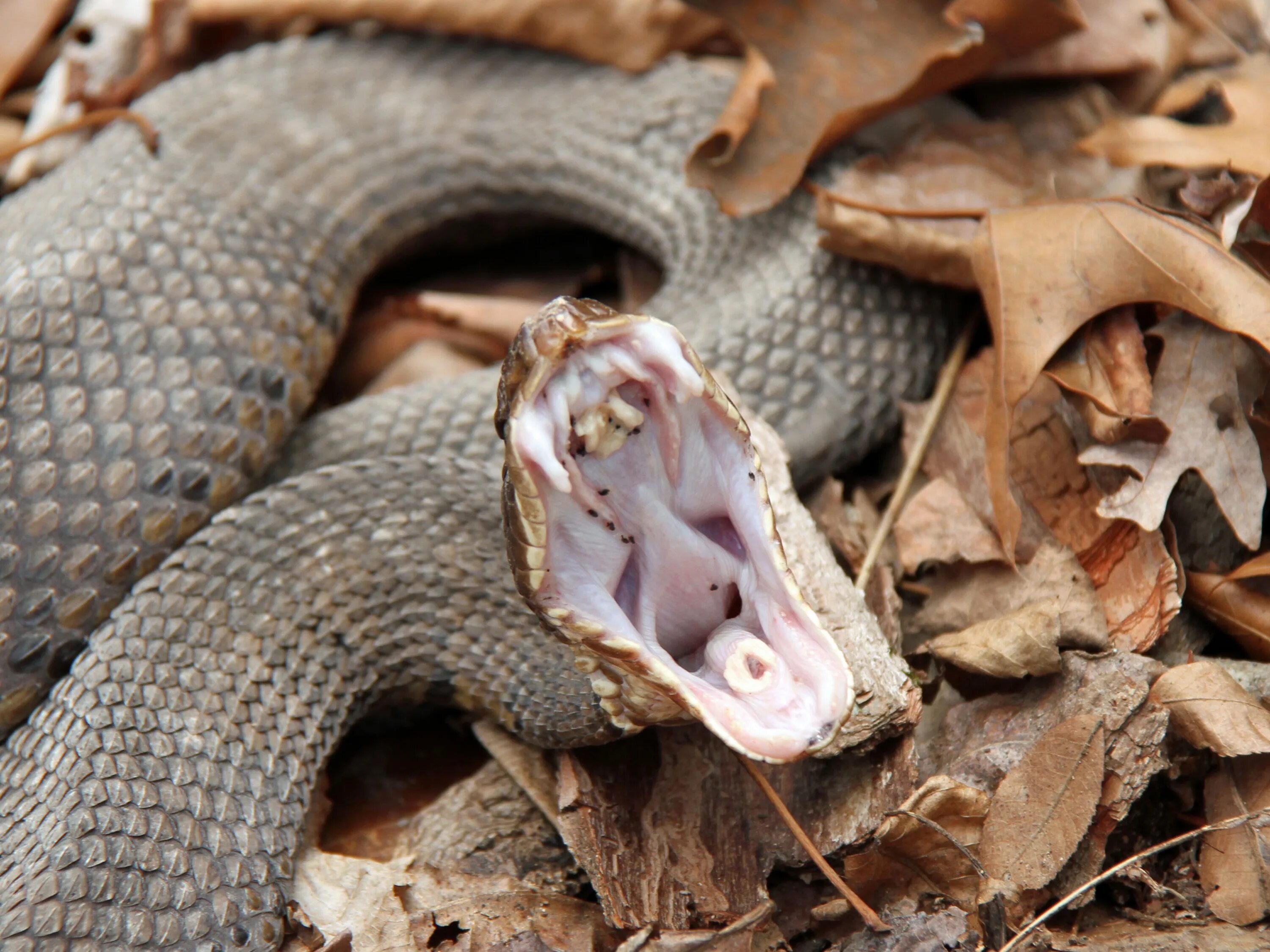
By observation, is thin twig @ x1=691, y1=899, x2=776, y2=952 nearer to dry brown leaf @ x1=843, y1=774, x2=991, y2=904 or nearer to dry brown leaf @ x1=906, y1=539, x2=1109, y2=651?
dry brown leaf @ x1=843, y1=774, x2=991, y2=904

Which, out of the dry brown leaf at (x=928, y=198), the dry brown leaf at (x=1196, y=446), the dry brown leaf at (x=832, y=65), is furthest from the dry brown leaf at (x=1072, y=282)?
the dry brown leaf at (x=832, y=65)

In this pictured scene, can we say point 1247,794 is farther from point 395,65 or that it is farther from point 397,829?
point 395,65

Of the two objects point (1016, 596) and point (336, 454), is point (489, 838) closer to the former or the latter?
point (336, 454)

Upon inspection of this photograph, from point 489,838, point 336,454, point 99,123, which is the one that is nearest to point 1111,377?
point 489,838

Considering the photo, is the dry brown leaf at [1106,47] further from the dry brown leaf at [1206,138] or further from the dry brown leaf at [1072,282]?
the dry brown leaf at [1072,282]

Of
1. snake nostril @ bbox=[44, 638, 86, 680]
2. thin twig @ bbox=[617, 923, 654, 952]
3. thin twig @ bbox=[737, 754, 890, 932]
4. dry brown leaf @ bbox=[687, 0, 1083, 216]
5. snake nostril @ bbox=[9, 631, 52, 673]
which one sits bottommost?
thin twig @ bbox=[737, 754, 890, 932]

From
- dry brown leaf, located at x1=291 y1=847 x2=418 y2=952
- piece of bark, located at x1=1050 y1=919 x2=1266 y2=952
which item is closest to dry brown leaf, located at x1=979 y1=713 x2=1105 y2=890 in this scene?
piece of bark, located at x1=1050 y1=919 x2=1266 y2=952

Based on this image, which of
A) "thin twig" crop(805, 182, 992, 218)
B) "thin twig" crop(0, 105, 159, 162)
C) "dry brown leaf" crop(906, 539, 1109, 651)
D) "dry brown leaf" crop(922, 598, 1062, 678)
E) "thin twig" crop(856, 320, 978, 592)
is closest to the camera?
"dry brown leaf" crop(922, 598, 1062, 678)
